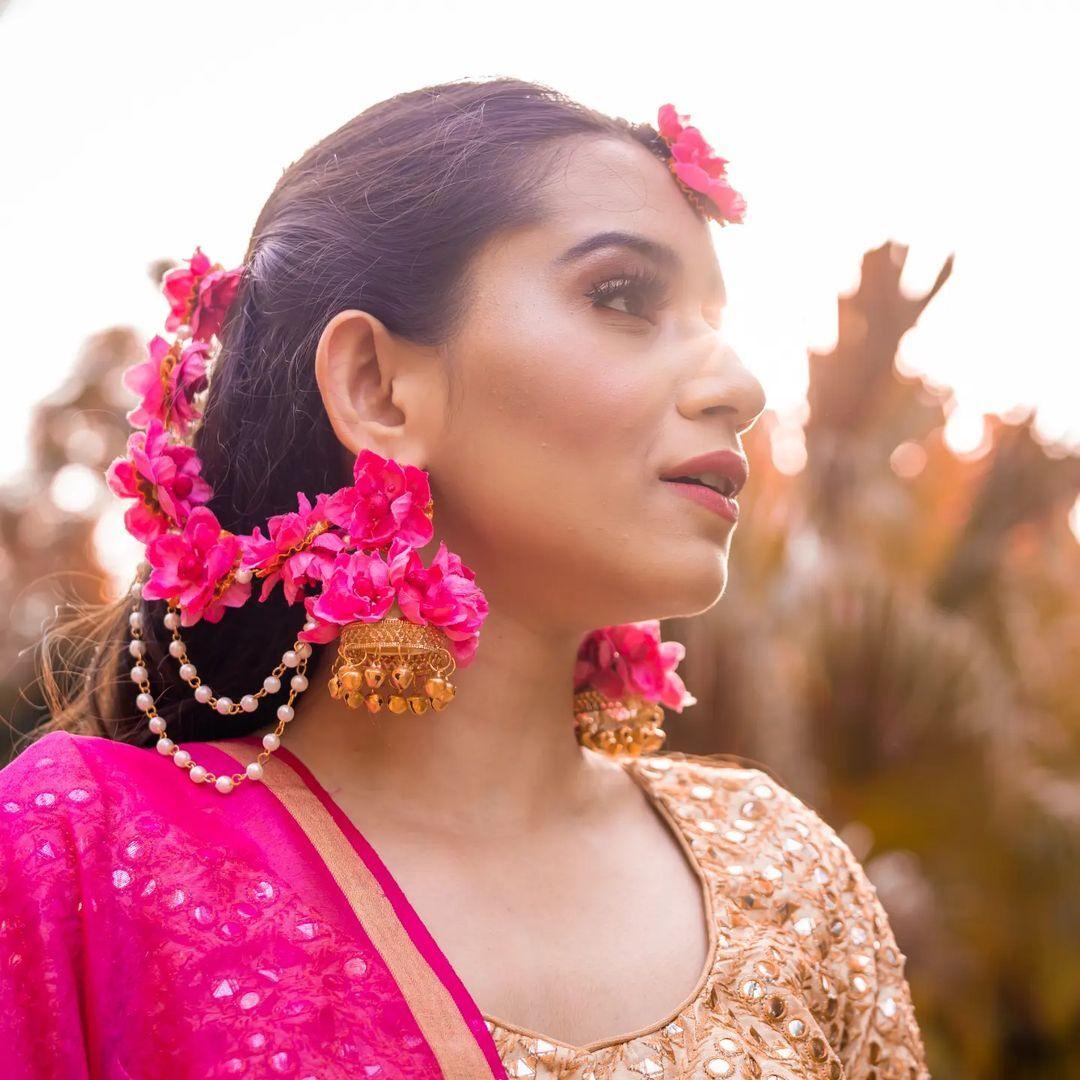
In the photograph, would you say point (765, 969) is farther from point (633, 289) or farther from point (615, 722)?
point (633, 289)

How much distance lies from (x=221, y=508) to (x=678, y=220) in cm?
92

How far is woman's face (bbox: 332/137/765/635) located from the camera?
1.67 meters

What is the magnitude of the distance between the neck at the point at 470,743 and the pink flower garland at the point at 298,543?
0.08m

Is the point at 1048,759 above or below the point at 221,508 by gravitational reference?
below

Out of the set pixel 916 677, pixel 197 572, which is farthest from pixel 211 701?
pixel 916 677

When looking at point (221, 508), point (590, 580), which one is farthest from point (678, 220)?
point (221, 508)

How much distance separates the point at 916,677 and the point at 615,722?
7.70ft

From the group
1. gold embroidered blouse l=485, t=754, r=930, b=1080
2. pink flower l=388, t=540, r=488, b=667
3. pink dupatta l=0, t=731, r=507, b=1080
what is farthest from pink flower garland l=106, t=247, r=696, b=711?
gold embroidered blouse l=485, t=754, r=930, b=1080

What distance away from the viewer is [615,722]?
2176 mm

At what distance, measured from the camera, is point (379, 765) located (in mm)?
1732

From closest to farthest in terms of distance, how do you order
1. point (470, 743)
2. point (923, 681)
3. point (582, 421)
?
point (582, 421), point (470, 743), point (923, 681)

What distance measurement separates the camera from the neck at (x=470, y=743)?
1727 millimetres

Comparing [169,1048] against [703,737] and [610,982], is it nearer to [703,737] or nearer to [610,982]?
[610,982]

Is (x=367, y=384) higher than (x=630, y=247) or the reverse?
the reverse
